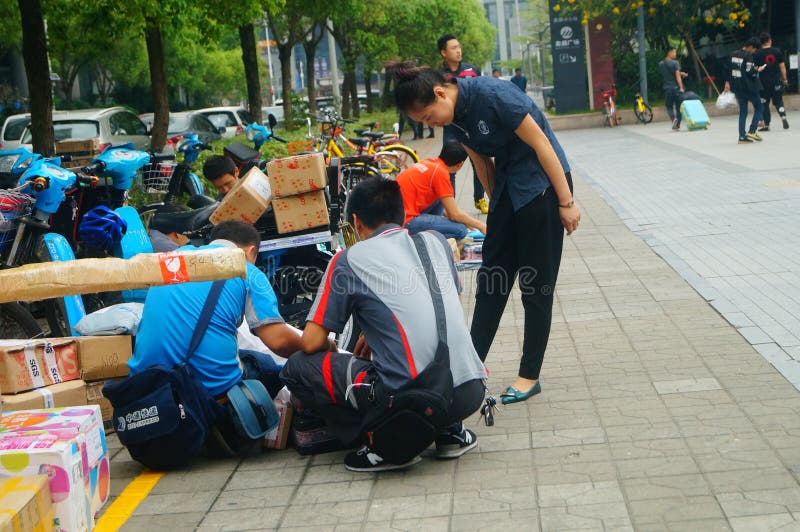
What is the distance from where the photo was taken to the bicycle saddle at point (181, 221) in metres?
7.52

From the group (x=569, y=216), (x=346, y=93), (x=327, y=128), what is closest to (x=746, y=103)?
(x=327, y=128)

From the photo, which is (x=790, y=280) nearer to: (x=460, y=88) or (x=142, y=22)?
(x=460, y=88)

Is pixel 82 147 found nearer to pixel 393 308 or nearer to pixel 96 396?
pixel 96 396

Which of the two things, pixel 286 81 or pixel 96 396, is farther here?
pixel 286 81

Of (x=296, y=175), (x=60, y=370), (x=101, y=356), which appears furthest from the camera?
(x=296, y=175)

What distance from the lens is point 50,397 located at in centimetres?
509

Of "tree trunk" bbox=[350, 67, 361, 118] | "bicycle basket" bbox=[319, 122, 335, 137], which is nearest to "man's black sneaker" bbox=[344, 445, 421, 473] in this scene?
"bicycle basket" bbox=[319, 122, 335, 137]

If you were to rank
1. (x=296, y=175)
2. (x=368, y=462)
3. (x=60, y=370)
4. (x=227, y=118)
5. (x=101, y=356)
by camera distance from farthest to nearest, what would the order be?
(x=227, y=118), (x=296, y=175), (x=101, y=356), (x=60, y=370), (x=368, y=462)

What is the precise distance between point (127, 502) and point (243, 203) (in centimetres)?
346

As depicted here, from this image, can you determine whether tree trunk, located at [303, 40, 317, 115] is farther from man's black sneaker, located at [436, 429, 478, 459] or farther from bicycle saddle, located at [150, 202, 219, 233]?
man's black sneaker, located at [436, 429, 478, 459]

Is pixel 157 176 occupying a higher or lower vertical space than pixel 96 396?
higher

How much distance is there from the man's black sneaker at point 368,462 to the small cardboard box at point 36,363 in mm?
1757

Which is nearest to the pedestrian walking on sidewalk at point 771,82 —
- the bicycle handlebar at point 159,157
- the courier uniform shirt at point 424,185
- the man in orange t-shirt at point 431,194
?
the man in orange t-shirt at point 431,194

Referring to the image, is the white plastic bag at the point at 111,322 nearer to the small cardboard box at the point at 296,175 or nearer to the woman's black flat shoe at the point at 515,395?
the woman's black flat shoe at the point at 515,395
